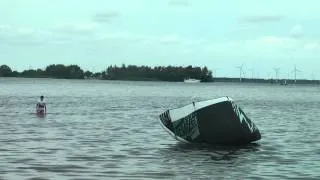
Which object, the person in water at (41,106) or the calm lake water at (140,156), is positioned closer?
the calm lake water at (140,156)

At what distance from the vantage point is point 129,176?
61.1 ft

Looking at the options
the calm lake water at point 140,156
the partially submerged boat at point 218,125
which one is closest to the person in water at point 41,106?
the calm lake water at point 140,156

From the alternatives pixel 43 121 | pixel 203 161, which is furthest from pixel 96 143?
pixel 43 121

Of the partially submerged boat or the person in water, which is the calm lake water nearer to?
the partially submerged boat

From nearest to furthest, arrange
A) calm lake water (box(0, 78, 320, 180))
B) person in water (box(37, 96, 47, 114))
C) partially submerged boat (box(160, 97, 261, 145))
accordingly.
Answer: calm lake water (box(0, 78, 320, 180))
partially submerged boat (box(160, 97, 261, 145))
person in water (box(37, 96, 47, 114))

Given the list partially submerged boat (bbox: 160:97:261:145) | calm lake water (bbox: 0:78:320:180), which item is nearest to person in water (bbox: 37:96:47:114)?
calm lake water (bbox: 0:78:320:180)

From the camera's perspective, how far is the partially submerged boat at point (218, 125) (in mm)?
27438

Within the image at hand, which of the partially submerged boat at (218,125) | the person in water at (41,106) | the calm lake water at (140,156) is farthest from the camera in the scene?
the person in water at (41,106)

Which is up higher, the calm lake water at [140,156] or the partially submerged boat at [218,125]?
the partially submerged boat at [218,125]

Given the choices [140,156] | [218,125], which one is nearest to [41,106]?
[218,125]

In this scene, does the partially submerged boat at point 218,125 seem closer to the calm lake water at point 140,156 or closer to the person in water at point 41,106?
the calm lake water at point 140,156

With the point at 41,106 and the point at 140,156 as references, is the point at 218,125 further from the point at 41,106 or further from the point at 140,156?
the point at 41,106

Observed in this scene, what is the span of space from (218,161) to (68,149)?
235 inches

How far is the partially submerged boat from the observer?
27.4 metres
